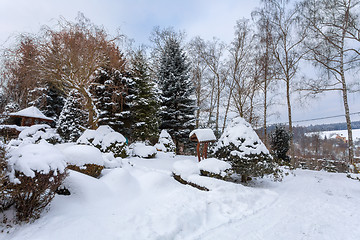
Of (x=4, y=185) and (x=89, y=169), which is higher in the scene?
(x=4, y=185)

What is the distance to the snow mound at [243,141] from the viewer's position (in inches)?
217

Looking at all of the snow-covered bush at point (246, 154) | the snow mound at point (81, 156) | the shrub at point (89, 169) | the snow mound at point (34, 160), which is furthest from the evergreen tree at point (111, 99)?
the snow mound at point (34, 160)

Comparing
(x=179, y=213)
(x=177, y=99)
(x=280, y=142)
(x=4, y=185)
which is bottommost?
(x=179, y=213)

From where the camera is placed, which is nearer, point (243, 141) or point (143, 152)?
point (243, 141)

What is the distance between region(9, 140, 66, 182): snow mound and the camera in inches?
90.2

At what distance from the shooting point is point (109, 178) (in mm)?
4152

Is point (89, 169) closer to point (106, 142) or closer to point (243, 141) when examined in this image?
point (106, 142)

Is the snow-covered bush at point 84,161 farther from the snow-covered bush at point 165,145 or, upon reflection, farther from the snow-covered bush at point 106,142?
the snow-covered bush at point 165,145

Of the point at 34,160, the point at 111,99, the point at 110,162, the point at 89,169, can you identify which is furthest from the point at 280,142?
the point at 34,160

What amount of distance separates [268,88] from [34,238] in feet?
46.1

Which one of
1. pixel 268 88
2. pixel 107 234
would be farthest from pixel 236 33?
pixel 107 234

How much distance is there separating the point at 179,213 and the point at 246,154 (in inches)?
130

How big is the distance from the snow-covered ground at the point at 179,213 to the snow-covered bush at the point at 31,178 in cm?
21

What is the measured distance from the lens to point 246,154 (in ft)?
17.8
